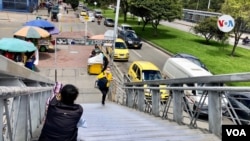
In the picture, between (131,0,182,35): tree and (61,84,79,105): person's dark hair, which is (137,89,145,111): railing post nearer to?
(61,84,79,105): person's dark hair

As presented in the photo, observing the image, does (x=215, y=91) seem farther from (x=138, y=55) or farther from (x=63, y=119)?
(x=138, y=55)

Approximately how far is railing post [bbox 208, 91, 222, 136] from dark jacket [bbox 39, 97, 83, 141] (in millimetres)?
2531

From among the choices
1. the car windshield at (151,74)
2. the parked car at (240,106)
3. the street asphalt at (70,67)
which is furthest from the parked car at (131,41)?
the parked car at (240,106)

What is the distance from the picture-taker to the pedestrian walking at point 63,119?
4289 millimetres

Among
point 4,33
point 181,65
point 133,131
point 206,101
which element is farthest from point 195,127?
point 4,33

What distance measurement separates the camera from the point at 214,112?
5957 mm

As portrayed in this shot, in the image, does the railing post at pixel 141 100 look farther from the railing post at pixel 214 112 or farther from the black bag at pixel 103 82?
the railing post at pixel 214 112

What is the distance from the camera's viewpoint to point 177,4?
40312 millimetres

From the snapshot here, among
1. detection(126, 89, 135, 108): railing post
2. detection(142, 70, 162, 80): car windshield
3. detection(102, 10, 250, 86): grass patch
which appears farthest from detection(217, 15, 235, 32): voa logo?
detection(126, 89, 135, 108): railing post

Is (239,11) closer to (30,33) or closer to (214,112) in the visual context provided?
(30,33)

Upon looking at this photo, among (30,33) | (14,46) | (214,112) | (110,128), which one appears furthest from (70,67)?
(214,112)

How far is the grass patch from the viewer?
90.6 ft

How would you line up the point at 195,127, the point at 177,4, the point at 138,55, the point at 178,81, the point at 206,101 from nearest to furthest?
the point at 206,101 < the point at 195,127 < the point at 178,81 < the point at 138,55 < the point at 177,4

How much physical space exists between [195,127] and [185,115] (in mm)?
1036
